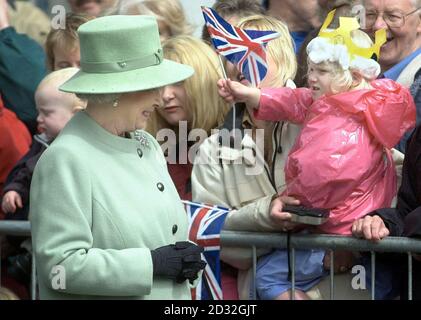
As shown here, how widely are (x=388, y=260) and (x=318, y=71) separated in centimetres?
85

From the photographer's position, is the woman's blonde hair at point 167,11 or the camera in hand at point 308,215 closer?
the camera in hand at point 308,215

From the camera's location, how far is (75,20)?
721 centimetres

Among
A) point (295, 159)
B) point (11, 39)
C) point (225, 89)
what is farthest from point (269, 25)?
point (11, 39)

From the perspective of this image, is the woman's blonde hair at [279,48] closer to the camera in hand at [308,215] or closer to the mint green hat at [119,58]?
the camera in hand at [308,215]

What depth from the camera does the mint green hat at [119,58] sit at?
4.73 m

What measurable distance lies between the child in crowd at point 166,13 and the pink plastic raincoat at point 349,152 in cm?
169

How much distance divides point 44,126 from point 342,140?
1.91 metres

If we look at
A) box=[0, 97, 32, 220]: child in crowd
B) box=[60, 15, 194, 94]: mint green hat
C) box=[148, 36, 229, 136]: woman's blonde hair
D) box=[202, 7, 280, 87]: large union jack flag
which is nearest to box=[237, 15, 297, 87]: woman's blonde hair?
box=[202, 7, 280, 87]: large union jack flag

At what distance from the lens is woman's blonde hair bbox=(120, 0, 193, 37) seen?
6.98 metres

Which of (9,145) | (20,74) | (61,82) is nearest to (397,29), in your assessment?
(61,82)

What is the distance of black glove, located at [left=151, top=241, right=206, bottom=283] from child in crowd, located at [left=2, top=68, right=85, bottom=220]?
1.92m

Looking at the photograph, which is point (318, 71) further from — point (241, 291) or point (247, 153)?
point (241, 291)

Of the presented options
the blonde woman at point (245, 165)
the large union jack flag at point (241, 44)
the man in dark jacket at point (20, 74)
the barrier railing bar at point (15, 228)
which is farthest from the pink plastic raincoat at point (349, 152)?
the man in dark jacket at point (20, 74)
